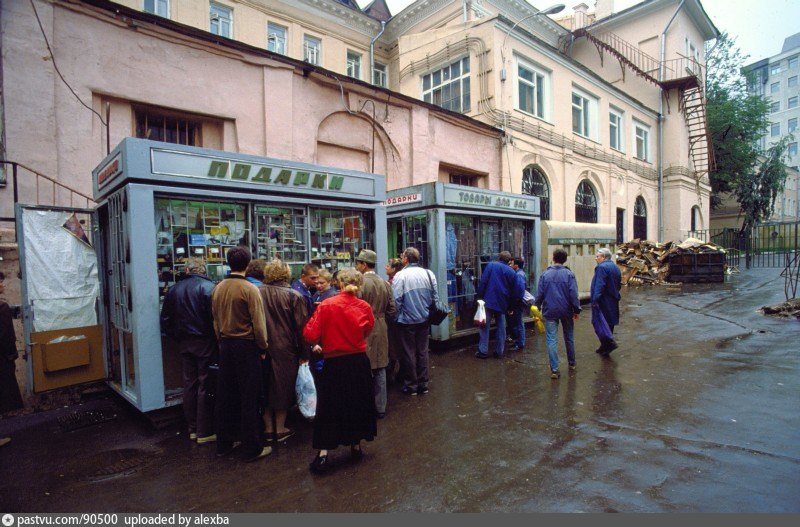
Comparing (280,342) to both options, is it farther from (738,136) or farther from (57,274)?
(738,136)

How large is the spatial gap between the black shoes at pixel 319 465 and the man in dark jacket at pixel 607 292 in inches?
206

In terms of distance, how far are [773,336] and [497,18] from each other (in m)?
11.5

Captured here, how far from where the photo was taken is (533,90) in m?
15.9

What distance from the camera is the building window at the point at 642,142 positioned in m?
22.7

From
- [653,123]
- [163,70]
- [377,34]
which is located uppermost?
[377,34]

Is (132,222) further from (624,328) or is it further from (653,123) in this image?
(653,123)

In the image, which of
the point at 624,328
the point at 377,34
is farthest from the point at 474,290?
the point at 377,34

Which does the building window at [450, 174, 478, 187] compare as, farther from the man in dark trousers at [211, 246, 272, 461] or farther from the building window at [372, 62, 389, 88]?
the man in dark trousers at [211, 246, 272, 461]

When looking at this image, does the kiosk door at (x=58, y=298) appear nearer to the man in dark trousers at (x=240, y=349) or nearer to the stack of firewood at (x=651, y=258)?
the man in dark trousers at (x=240, y=349)

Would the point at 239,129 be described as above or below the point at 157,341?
above

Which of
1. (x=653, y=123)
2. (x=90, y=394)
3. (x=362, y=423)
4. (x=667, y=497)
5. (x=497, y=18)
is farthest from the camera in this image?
(x=653, y=123)

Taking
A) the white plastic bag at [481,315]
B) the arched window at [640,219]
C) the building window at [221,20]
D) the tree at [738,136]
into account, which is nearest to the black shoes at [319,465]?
the white plastic bag at [481,315]

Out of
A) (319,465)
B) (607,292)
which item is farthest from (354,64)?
(319,465)

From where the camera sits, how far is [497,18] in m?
13.7
